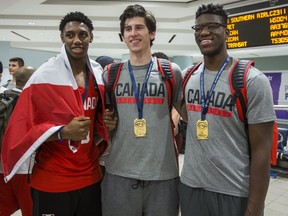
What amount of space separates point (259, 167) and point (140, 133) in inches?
26.3

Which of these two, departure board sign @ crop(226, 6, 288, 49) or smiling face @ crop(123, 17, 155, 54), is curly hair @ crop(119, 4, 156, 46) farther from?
departure board sign @ crop(226, 6, 288, 49)

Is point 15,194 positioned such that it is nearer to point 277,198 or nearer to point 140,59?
point 140,59

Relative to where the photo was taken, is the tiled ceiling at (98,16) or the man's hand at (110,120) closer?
the man's hand at (110,120)

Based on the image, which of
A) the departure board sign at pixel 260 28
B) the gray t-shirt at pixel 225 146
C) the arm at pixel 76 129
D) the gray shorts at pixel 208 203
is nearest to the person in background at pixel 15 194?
the arm at pixel 76 129

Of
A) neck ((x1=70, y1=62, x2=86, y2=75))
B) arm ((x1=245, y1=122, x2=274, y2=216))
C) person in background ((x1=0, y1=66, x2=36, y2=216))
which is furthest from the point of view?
person in background ((x1=0, y1=66, x2=36, y2=216))

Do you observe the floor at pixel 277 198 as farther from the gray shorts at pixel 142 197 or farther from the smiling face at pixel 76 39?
the smiling face at pixel 76 39

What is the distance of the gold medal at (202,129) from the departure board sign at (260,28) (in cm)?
307

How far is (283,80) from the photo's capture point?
838cm

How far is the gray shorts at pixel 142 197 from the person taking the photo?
163 centimetres

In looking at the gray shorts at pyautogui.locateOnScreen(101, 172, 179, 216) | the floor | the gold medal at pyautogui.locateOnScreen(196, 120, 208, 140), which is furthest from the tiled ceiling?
the gray shorts at pyautogui.locateOnScreen(101, 172, 179, 216)

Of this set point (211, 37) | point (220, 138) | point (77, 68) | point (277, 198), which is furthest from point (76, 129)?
point (277, 198)

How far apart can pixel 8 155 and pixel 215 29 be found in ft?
4.62

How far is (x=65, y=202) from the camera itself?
1.65 meters

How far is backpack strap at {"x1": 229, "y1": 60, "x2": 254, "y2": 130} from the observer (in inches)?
53.9
